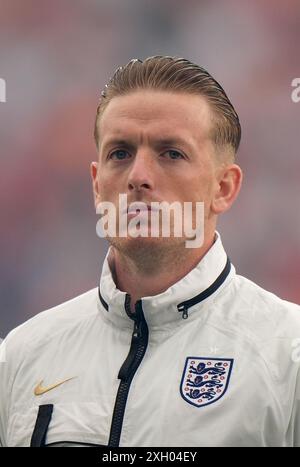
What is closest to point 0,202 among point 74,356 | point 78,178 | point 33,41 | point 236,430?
point 78,178

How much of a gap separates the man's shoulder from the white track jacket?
0.01 metres

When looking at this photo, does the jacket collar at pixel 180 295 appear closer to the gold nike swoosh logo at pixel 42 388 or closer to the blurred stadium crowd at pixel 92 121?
the gold nike swoosh logo at pixel 42 388

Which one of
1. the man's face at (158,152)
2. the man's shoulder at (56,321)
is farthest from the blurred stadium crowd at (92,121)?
the man's face at (158,152)

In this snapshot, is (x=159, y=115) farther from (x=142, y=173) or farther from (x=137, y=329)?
(x=137, y=329)

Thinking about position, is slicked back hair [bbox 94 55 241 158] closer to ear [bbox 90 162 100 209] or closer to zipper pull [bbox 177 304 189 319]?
ear [bbox 90 162 100 209]

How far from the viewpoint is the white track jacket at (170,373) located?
5.11 feet

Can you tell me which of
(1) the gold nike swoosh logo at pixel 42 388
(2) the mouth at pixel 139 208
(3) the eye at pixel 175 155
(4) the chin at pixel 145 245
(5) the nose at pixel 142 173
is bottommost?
(1) the gold nike swoosh logo at pixel 42 388

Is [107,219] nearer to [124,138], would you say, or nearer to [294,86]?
[124,138]

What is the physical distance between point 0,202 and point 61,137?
1.57 ft

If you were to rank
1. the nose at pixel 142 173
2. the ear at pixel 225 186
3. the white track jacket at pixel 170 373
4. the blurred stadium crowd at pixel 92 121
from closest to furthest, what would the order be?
the white track jacket at pixel 170 373
the nose at pixel 142 173
the ear at pixel 225 186
the blurred stadium crowd at pixel 92 121

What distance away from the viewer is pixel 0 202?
14.4 ft

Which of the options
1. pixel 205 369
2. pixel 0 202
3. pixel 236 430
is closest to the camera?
pixel 236 430

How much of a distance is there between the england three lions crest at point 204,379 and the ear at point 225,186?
34 centimetres

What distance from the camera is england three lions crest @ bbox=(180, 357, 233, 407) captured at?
1.60 meters
